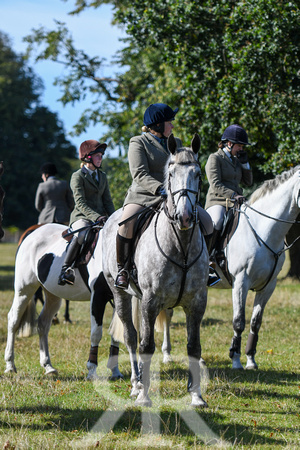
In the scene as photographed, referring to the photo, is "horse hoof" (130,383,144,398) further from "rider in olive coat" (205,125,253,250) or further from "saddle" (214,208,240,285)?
"rider in olive coat" (205,125,253,250)

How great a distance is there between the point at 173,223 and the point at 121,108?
17733mm

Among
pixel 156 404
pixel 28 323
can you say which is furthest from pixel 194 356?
pixel 28 323

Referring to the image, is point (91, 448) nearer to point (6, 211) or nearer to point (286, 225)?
point (286, 225)

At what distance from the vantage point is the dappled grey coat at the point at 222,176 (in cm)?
855

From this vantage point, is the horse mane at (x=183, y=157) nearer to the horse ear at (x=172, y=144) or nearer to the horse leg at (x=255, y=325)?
the horse ear at (x=172, y=144)

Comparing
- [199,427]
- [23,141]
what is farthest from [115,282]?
[23,141]

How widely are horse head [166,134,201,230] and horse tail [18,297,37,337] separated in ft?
12.4

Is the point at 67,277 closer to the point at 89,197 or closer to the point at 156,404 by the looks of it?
the point at 89,197

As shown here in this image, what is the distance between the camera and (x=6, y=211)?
37875mm

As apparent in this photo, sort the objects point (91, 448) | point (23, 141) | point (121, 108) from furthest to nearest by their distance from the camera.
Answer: point (23, 141) < point (121, 108) < point (91, 448)

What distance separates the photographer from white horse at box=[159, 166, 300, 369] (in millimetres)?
7836

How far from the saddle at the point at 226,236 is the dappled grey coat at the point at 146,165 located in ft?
7.63

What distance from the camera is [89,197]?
316 inches

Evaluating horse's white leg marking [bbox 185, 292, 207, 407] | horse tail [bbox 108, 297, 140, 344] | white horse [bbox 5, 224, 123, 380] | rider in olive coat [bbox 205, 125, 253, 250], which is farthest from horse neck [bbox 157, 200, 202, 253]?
rider in olive coat [bbox 205, 125, 253, 250]
